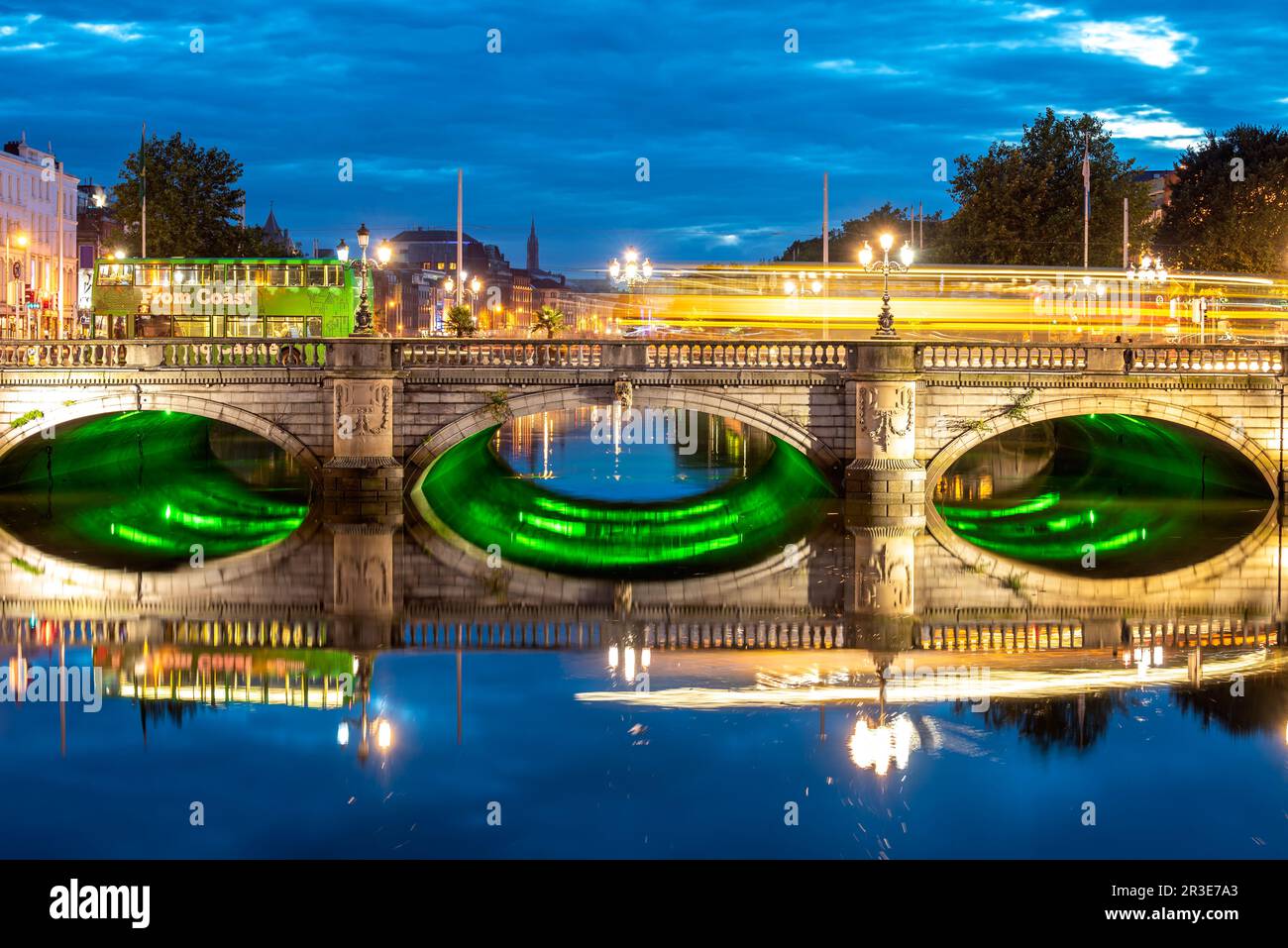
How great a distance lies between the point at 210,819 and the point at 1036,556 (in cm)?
2164

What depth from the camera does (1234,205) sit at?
73.8 metres

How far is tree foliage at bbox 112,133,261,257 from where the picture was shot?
72.3 meters

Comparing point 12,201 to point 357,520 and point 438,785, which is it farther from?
point 438,785

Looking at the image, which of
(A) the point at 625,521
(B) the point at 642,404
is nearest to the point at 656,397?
(B) the point at 642,404

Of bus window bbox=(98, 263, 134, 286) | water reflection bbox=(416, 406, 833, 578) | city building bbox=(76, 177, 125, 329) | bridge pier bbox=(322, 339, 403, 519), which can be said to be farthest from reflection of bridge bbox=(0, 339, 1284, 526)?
city building bbox=(76, 177, 125, 329)

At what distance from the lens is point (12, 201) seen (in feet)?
298

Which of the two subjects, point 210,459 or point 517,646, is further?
point 210,459

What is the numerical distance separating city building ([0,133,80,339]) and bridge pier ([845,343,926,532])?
2207 inches

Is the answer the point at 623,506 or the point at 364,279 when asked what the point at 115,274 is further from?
the point at 623,506

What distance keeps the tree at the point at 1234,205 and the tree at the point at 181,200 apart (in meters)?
46.8

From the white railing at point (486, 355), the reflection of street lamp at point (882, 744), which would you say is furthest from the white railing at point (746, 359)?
the reflection of street lamp at point (882, 744)

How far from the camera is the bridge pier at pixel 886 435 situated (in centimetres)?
3600
